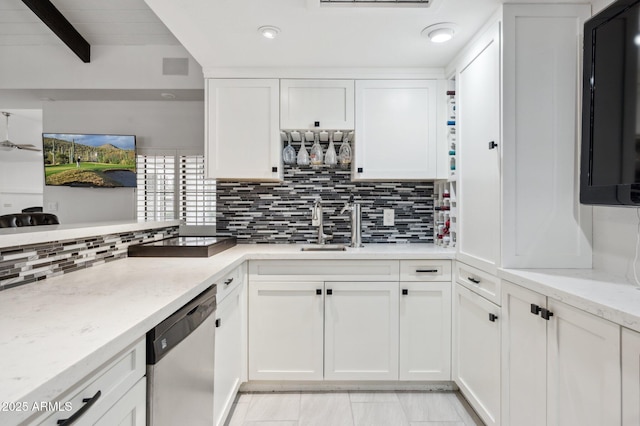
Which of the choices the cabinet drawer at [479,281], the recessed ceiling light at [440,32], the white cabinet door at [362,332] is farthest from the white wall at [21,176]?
the cabinet drawer at [479,281]

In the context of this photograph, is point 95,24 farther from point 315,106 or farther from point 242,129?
point 315,106

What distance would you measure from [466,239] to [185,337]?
1.62 meters

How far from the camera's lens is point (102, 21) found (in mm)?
2783

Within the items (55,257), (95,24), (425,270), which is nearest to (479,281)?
(425,270)

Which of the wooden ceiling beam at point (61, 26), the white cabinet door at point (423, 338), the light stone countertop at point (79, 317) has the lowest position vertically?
the white cabinet door at point (423, 338)

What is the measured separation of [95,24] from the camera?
Result: 111 inches

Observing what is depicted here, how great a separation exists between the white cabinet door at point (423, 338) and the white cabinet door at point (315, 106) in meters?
→ 1.23

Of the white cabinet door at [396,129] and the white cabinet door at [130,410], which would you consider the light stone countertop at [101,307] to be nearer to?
the white cabinet door at [130,410]

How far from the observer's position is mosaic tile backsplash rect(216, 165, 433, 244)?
8.98ft

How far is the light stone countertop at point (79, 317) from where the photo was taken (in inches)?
23.2

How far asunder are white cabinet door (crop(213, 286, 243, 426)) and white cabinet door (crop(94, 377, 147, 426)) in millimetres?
659

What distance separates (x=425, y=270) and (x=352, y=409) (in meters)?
0.95

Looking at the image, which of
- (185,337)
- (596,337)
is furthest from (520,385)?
(185,337)

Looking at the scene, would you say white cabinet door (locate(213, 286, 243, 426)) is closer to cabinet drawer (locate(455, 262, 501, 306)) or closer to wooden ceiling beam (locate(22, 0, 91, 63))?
cabinet drawer (locate(455, 262, 501, 306))
